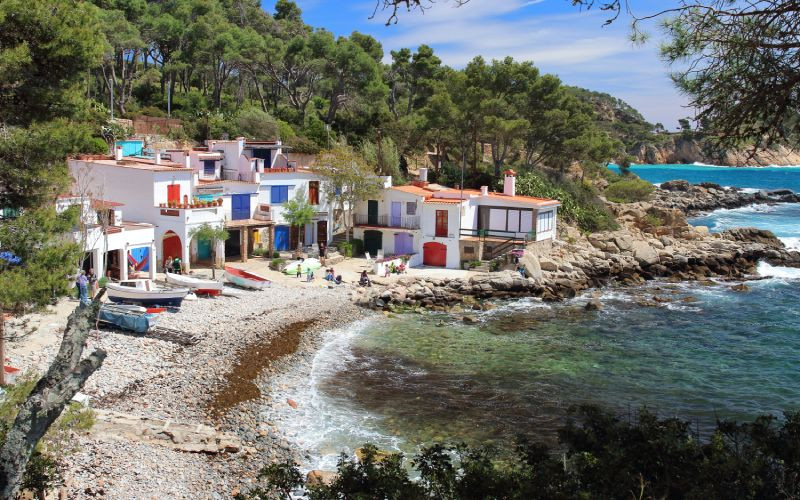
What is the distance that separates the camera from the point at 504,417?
1931 cm

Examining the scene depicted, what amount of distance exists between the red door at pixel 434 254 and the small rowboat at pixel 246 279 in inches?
402

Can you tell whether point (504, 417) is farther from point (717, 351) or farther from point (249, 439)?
point (717, 351)

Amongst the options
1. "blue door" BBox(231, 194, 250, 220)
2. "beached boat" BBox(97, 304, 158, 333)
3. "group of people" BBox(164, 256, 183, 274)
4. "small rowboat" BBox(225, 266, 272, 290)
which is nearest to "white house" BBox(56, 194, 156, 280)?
"group of people" BBox(164, 256, 183, 274)

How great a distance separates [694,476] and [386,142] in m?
42.5

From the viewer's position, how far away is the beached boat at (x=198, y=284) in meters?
29.1

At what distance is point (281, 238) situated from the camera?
38.3 meters

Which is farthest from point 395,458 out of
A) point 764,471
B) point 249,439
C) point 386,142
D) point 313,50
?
point 313,50

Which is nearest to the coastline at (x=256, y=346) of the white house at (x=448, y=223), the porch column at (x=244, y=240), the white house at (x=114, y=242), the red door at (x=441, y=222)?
the white house at (x=448, y=223)

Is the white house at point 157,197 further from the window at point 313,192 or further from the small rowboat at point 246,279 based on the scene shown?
the window at point 313,192

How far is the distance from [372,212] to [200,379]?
2138cm

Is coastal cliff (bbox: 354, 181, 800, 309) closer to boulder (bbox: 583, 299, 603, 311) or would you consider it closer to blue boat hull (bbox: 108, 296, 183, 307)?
boulder (bbox: 583, 299, 603, 311)

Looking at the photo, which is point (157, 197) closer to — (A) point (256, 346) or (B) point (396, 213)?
(A) point (256, 346)

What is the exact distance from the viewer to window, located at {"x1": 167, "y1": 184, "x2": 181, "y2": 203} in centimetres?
3309

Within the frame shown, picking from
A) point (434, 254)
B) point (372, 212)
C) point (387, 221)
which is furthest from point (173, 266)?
point (434, 254)
